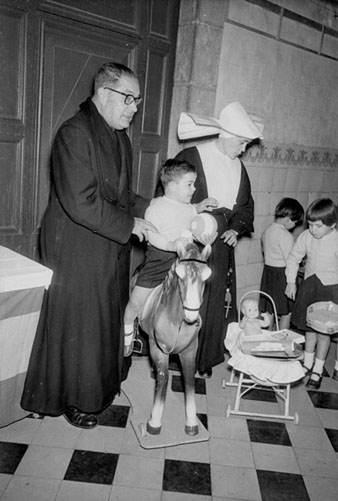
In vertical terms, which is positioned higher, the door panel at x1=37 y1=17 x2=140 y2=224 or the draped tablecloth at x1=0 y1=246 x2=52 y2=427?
the door panel at x1=37 y1=17 x2=140 y2=224

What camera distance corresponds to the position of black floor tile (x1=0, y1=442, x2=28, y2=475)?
256 centimetres

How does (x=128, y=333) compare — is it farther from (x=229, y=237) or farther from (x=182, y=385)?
(x=229, y=237)

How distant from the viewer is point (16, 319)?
2.66 m

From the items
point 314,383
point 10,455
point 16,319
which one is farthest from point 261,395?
point 16,319

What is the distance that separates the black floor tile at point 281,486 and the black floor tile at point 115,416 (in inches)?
35.8

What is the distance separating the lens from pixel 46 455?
269cm

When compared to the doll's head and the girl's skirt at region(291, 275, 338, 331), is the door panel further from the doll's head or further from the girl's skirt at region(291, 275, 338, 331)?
the girl's skirt at region(291, 275, 338, 331)

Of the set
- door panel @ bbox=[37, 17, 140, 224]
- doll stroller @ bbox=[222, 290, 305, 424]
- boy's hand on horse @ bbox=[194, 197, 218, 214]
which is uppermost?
door panel @ bbox=[37, 17, 140, 224]

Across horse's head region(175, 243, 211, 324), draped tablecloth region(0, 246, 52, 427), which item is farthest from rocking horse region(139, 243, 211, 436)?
draped tablecloth region(0, 246, 52, 427)

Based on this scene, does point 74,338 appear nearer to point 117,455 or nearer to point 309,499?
point 117,455

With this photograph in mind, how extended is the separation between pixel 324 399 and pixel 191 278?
193 centimetres

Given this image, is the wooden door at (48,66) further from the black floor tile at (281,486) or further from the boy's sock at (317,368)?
the boy's sock at (317,368)

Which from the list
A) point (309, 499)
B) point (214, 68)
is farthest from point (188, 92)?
point (309, 499)

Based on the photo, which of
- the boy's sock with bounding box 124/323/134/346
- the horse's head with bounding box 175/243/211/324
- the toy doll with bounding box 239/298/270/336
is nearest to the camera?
the horse's head with bounding box 175/243/211/324
